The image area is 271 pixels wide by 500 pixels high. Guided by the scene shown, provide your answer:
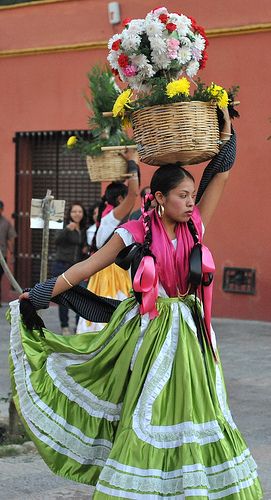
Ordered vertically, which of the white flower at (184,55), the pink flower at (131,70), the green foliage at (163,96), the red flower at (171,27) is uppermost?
the red flower at (171,27)

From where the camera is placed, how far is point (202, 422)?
15.3 ft

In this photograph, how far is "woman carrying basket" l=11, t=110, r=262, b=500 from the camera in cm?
459

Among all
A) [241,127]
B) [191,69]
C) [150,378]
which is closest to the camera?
[150,378]

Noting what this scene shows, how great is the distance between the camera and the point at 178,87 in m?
4.78

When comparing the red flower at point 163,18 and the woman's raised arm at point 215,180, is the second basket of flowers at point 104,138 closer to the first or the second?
the woman's raised arm at point 215,180

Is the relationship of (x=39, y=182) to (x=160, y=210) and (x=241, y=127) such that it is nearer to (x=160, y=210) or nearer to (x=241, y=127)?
(x=241, y=127)

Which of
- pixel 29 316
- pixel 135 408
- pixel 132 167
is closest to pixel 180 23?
pixel 29 316

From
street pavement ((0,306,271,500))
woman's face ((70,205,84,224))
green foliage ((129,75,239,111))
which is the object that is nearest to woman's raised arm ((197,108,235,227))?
green foliage ((129,75,239,111))

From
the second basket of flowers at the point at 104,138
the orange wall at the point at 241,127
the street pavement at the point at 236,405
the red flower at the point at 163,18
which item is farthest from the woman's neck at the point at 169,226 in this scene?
the orange wall at the point at 241,127

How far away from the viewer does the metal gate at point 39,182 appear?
16172 millimetres

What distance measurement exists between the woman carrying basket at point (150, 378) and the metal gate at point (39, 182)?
10932 mm

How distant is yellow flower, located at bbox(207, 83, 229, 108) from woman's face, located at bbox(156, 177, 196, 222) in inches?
15.8

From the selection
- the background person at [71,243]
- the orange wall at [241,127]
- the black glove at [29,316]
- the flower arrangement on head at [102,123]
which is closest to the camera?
the black glove at [29,316]

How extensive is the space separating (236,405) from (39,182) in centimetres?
890
